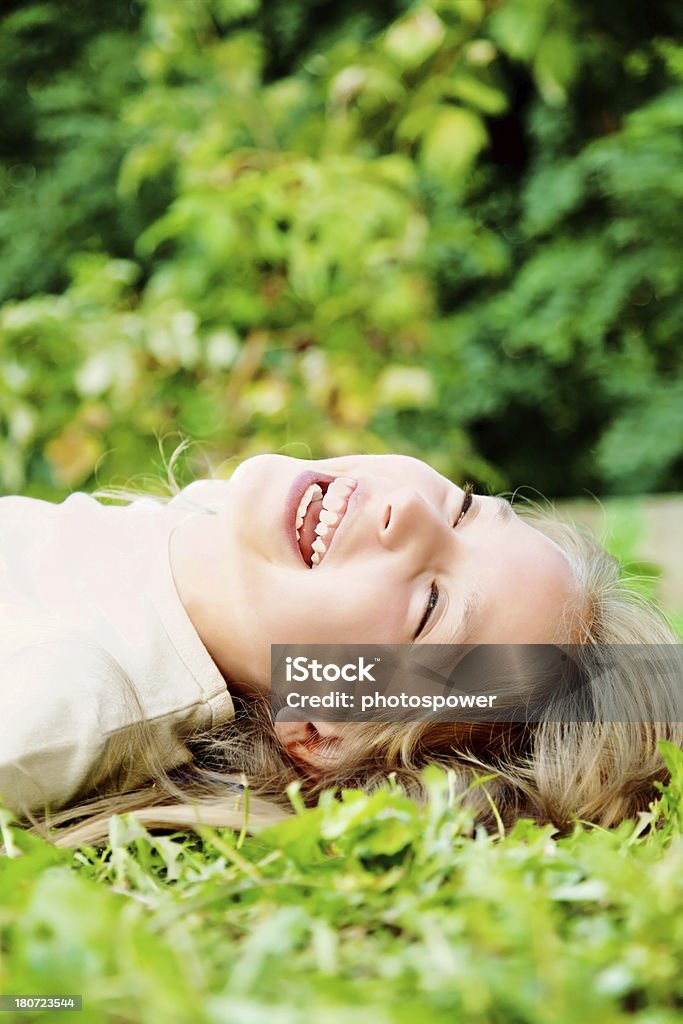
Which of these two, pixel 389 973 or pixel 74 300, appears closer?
pixel 389 973

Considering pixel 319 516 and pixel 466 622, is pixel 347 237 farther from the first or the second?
pixel 466 622

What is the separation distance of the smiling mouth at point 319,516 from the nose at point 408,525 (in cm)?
6

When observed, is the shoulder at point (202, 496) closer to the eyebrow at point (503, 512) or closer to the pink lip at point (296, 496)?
the pink lip at point (296, 496)

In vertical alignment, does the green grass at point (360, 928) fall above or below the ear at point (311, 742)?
above

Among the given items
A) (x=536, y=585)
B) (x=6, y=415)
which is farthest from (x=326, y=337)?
(x=536, y=585)

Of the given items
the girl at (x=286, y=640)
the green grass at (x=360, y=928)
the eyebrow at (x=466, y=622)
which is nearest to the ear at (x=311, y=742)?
the girl at (x=286, y=640)

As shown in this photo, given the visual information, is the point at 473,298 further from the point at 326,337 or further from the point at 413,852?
the point at 413,852

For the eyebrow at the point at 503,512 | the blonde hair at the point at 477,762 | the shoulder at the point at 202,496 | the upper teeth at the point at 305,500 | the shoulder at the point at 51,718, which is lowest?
the blonde hair at the point at 477,762

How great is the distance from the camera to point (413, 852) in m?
0.69

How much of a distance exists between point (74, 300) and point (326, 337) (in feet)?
2.06

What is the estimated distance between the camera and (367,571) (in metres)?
1.02

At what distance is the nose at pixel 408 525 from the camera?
102 cm

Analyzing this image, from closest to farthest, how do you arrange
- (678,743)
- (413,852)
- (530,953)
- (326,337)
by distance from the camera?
(530,953)
(413,852)
(678,743)
(326,337)

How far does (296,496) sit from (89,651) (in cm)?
26
